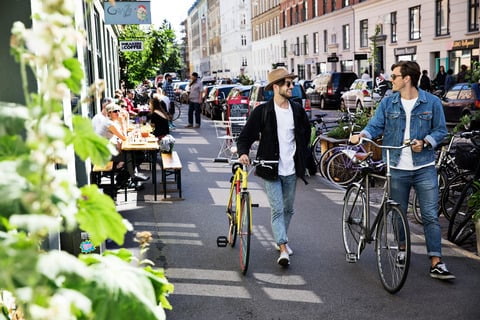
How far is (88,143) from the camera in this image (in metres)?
1.73

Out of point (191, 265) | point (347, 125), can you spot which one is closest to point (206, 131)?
point (347, 125)

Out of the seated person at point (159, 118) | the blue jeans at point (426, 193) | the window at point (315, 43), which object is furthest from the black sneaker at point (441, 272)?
the window at point (315, 43)

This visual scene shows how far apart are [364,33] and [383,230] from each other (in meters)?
43.2

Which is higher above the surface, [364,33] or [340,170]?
[364,33]

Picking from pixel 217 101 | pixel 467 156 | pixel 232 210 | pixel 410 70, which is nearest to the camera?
pixel 410 70

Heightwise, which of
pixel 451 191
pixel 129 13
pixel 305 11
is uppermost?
pixel 305 11

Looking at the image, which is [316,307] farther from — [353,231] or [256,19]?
[256,19]

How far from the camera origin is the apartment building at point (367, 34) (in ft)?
112

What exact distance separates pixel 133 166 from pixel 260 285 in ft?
19.2

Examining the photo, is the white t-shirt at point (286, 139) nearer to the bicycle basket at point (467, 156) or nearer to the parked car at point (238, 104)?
the bicycle basket at point (467, 156)

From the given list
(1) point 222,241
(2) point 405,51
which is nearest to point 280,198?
(1) point 222,241

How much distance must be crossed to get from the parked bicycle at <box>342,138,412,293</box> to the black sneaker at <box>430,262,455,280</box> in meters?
0.50

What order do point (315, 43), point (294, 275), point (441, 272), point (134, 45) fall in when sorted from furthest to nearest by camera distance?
point (315, 43) < point (134, 45) < point (294, 275) < point (441, 272)

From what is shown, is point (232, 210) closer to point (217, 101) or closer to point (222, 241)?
point (222, 241)
